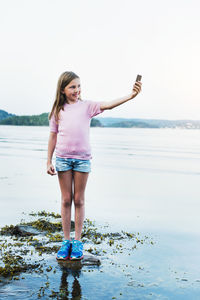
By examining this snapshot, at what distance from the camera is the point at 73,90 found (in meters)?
4.40

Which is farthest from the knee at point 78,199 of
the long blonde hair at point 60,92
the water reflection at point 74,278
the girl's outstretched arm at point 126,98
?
the girl's outstretched arm at point 126,98

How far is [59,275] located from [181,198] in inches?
233

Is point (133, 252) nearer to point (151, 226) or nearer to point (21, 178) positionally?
point (151, 226)

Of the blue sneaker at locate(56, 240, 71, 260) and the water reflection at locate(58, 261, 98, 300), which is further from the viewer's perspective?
the blue sneaker at locate(56, 240, 71, 260)

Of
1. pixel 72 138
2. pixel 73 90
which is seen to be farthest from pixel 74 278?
pixel 73 90

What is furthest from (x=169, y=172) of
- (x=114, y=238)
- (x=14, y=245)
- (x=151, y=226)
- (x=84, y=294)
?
(x=84, y=294)

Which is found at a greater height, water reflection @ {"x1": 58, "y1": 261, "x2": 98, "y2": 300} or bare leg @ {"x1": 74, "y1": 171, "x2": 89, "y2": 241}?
bare leg @ {"x1": 74, "y1": 171, "x2": 89, "y2": 241}

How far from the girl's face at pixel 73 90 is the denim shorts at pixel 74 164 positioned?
75cm

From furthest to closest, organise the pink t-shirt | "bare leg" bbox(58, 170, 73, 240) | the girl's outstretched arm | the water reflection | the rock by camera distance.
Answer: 1. the rock
2. "bare leg" bbox(58, 170, 73, 240)
3. the pink t-shirt
4. the girl's outstretched arm
5. the water reflection

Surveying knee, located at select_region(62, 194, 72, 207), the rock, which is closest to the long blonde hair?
knee, located at select_region(62, 194, 72, 207)

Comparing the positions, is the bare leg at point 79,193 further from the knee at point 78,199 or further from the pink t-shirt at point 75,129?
the pink t-shirt at point 75,129

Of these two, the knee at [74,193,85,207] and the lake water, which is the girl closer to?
the knee at [74,193,85,207]

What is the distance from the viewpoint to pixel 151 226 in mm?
6480

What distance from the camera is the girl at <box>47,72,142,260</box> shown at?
436 centimetres
